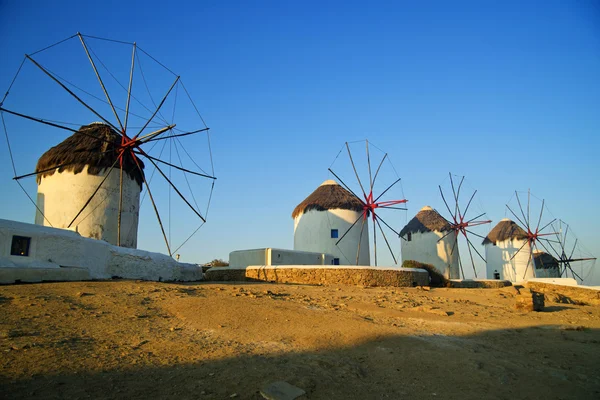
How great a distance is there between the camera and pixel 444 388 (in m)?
4.66

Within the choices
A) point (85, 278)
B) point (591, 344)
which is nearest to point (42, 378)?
point (85, 278)

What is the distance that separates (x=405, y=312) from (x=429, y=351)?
3.56m

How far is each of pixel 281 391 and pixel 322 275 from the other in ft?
41.8

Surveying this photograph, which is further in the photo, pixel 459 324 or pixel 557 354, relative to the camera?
pixel 459 324

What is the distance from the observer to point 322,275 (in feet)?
54.5

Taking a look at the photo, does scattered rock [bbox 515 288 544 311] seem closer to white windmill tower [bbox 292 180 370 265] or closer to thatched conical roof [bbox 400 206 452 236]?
white windmill tower [bbox 292 180 370 265]

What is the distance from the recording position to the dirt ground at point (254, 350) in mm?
4067

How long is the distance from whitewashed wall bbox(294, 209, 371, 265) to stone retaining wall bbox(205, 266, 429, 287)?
7497 mm

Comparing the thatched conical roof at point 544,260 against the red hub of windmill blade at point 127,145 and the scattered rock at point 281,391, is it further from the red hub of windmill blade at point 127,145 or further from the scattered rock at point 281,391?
the scattered rock at point 281,391

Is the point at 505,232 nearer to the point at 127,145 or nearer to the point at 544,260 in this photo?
the point at 544,260

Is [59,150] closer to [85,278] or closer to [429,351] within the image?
[85,278]

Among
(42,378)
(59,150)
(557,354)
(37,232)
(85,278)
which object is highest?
(59,150)

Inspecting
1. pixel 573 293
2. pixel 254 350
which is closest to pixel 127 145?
pixel 254 350

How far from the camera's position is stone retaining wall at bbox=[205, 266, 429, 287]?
16.6 m
